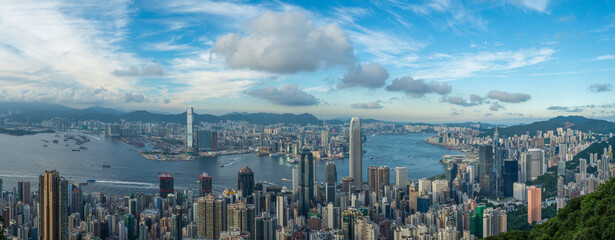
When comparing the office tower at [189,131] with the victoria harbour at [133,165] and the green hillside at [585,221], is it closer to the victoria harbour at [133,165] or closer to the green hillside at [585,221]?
the victoria harbour at [133,165]

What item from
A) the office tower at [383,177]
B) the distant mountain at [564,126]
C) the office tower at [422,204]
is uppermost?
the distant mountain at [564,126]

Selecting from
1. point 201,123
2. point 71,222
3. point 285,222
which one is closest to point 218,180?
point 285,222


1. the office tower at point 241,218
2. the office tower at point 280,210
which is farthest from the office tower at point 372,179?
the office tower at point 241,218

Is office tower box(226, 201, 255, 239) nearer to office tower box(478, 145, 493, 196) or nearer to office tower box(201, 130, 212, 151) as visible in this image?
office tower box(478, 145, 493, 196)

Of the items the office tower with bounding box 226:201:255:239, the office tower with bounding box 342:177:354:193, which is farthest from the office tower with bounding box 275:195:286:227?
the office tower with bounding box 342:177:354:193

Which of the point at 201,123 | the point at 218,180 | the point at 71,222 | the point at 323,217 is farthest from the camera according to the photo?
the point at 201,123

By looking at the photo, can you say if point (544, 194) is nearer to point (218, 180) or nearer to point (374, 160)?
point (374, 160)

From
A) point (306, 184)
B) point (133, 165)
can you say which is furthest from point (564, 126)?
point (133, 165)

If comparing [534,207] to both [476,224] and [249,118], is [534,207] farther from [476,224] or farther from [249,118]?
[249,118]
